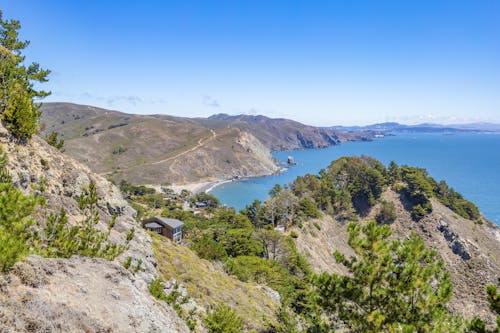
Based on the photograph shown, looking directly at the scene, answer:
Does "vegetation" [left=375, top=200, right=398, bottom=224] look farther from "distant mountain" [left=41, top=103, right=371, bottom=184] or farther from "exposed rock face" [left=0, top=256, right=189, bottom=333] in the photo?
"distant mountain" [left=41, top=103, right=371, bottom=184]

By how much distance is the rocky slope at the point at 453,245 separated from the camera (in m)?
48.7

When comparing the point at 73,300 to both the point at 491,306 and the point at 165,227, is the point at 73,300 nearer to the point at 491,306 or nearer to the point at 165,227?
the point at 491,306

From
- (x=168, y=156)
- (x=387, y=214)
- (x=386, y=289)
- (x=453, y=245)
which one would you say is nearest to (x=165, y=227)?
(x=386, y=289)

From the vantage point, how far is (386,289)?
36.2 feet

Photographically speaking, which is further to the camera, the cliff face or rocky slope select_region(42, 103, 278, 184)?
rocky slope select_region(42, 103, 278, 184)

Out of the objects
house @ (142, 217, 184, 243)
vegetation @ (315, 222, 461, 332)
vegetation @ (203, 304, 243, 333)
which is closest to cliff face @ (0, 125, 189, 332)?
vegetation @ (203, 304, 243, 333)

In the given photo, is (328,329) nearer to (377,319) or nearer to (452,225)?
(377,319)

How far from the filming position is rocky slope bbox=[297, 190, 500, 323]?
4866 centimetres

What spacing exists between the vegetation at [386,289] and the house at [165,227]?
92.6ft

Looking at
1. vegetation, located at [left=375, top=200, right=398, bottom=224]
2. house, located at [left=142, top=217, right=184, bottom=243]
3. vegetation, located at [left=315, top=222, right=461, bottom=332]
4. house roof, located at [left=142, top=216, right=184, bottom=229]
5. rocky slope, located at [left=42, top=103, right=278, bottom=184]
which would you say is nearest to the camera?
vegetation, located at [left=315, top=222, right=461, bottom=332]

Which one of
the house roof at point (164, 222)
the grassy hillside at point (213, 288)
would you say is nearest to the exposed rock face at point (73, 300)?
the grassy hillside at point (213, 288)

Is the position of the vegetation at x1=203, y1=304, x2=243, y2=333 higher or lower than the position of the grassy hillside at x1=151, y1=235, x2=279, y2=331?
higher

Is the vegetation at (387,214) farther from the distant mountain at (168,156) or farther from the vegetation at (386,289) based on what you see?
the distant mountain at (168,156)

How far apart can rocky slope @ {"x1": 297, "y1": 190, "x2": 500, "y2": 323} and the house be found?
66.1 ft
